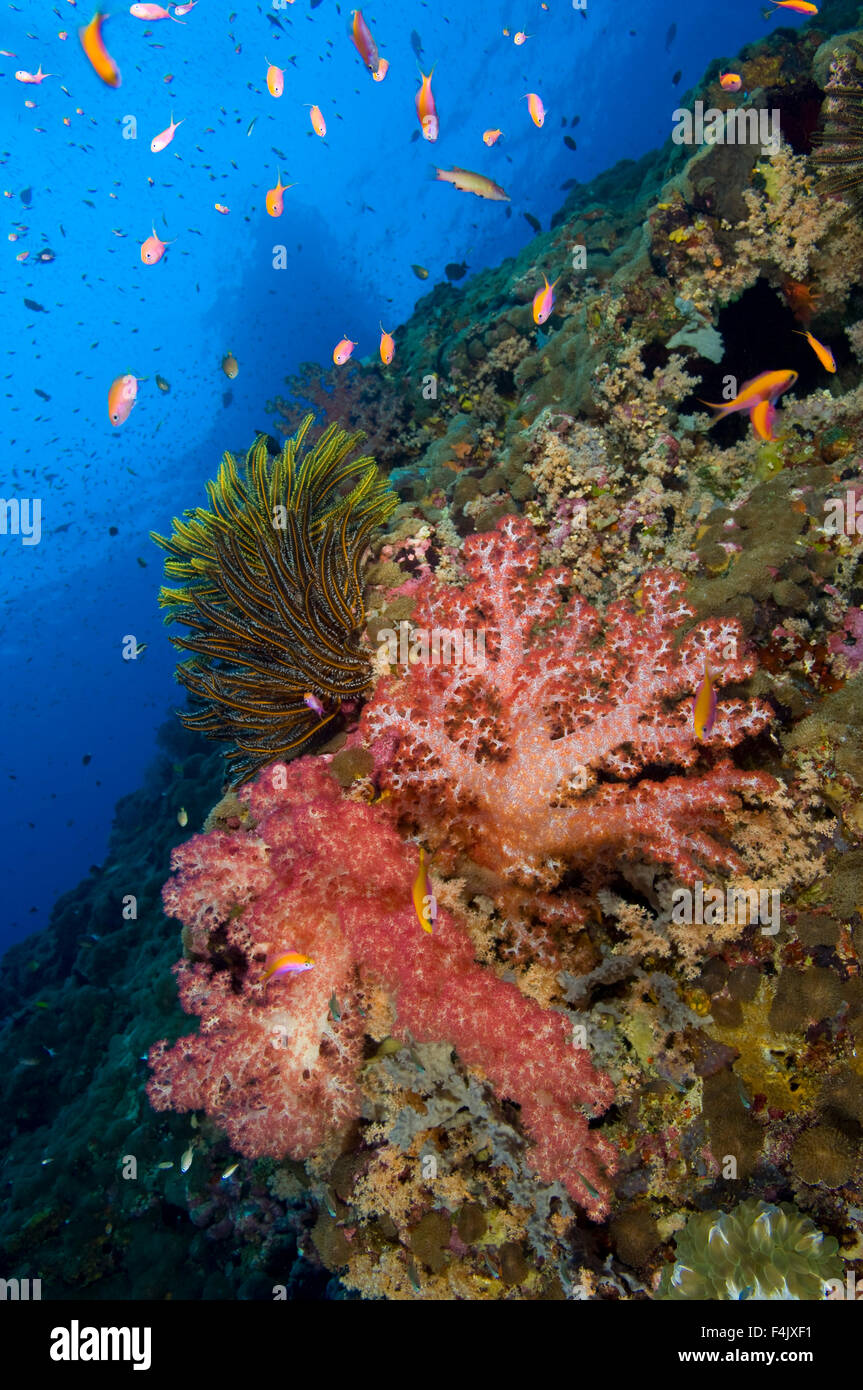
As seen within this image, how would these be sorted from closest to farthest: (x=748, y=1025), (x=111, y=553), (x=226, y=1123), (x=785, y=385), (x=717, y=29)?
(x=748, y=1025) < (x=226, y=1123) < (x=785, y=385) < (x=717, y=29) < (x=111, y=553)

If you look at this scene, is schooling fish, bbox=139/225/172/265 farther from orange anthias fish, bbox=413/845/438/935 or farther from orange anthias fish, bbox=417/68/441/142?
orange anthias fish, bbox=413/845/438/935

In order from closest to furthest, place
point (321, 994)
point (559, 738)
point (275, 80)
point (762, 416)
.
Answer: point (559, 738) → point (321, 994) → point (762, 416) → point (275, 80)

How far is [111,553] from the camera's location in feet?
211

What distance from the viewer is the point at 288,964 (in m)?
3.06

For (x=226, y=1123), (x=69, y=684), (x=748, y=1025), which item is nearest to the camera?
(x=748, y=1025)

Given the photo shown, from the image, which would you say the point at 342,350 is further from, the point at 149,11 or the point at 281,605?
the point at 281,605

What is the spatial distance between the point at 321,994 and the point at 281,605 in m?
2.57

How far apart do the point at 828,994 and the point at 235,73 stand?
7496cm

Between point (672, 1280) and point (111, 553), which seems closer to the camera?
point (672, 1280)

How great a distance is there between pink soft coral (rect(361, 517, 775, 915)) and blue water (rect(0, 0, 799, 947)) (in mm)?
57300

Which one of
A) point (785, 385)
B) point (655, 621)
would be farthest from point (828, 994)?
point (785, 385)

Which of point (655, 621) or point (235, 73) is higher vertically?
point (235, 73)

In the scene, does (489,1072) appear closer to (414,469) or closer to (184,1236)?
(414,469)

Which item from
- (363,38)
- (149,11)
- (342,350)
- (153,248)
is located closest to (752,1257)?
(342,350)
